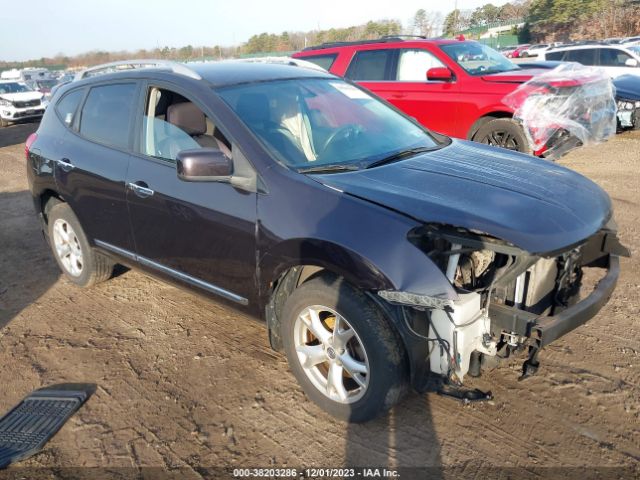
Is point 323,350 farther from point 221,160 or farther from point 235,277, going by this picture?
point 221,160

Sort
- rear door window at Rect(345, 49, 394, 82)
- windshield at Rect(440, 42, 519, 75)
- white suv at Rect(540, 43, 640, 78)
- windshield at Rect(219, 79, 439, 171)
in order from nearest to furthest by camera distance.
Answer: windshield at Rect(219, 79, 439, 171), windshield at Rect(440, 42, 519, 75), rear door window at Rect(345, 49, 394, 82), white suv at Rect(540, 43, 640, 78)

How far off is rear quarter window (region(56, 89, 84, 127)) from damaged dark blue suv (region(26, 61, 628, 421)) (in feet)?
0.99

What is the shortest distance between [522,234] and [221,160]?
5.28 feet

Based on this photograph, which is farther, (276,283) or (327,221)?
(276,283)

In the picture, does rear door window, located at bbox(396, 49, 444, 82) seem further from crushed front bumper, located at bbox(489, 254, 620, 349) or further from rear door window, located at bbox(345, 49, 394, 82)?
crushed front bumper, located at bbox(489, 254, 620, 349)

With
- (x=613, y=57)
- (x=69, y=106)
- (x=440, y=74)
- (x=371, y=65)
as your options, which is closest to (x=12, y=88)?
(x=371, y=65)

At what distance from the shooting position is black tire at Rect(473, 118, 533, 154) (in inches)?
275

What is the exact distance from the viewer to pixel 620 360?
3244mm

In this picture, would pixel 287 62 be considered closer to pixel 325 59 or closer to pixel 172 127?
pixel 172 127

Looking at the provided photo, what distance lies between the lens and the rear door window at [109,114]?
3.80 meters

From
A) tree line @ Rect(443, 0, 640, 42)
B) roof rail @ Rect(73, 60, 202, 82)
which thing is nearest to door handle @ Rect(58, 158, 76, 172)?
roof rail @ Rect(73, 60, 202, 82)

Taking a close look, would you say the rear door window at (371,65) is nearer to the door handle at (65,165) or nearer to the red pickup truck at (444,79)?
the red pickup truck at (444,79)

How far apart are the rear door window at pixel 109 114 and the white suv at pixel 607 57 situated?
11721mm

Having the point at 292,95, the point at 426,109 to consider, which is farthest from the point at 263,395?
the point at 426,109
